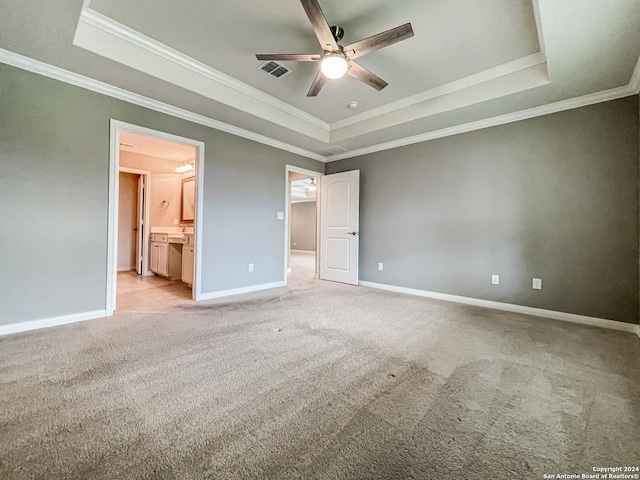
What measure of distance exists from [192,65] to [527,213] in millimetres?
4196

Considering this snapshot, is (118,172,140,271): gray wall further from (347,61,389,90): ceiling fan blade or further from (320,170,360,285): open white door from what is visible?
(347,61,389,90): ceiling fan blade

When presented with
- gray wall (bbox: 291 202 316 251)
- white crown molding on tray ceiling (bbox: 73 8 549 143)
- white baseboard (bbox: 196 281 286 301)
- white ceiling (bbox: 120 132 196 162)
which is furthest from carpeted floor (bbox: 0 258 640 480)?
gray wall (bbox: 291 202 316 251)

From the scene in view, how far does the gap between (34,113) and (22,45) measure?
547 millimetres

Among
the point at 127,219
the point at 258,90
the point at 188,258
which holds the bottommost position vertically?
the point at 188,258

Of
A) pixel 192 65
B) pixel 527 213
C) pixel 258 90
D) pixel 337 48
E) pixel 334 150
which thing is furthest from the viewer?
pixel 334 150

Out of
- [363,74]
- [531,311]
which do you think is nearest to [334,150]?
[363,74]

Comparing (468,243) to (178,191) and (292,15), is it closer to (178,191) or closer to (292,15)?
(292,15)

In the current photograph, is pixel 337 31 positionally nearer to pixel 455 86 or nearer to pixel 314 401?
pixel 455 86

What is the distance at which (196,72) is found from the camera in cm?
284

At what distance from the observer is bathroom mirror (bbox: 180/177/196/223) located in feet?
18.0

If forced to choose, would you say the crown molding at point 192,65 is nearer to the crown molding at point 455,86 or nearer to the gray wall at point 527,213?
the crown molding at point 455,86

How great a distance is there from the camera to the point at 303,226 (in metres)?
11.8

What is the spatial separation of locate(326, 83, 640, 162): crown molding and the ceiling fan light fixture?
2.27 metres

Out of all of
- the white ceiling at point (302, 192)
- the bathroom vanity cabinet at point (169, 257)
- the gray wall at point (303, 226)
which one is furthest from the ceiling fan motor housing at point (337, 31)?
the gray wall at point (303, 226)
